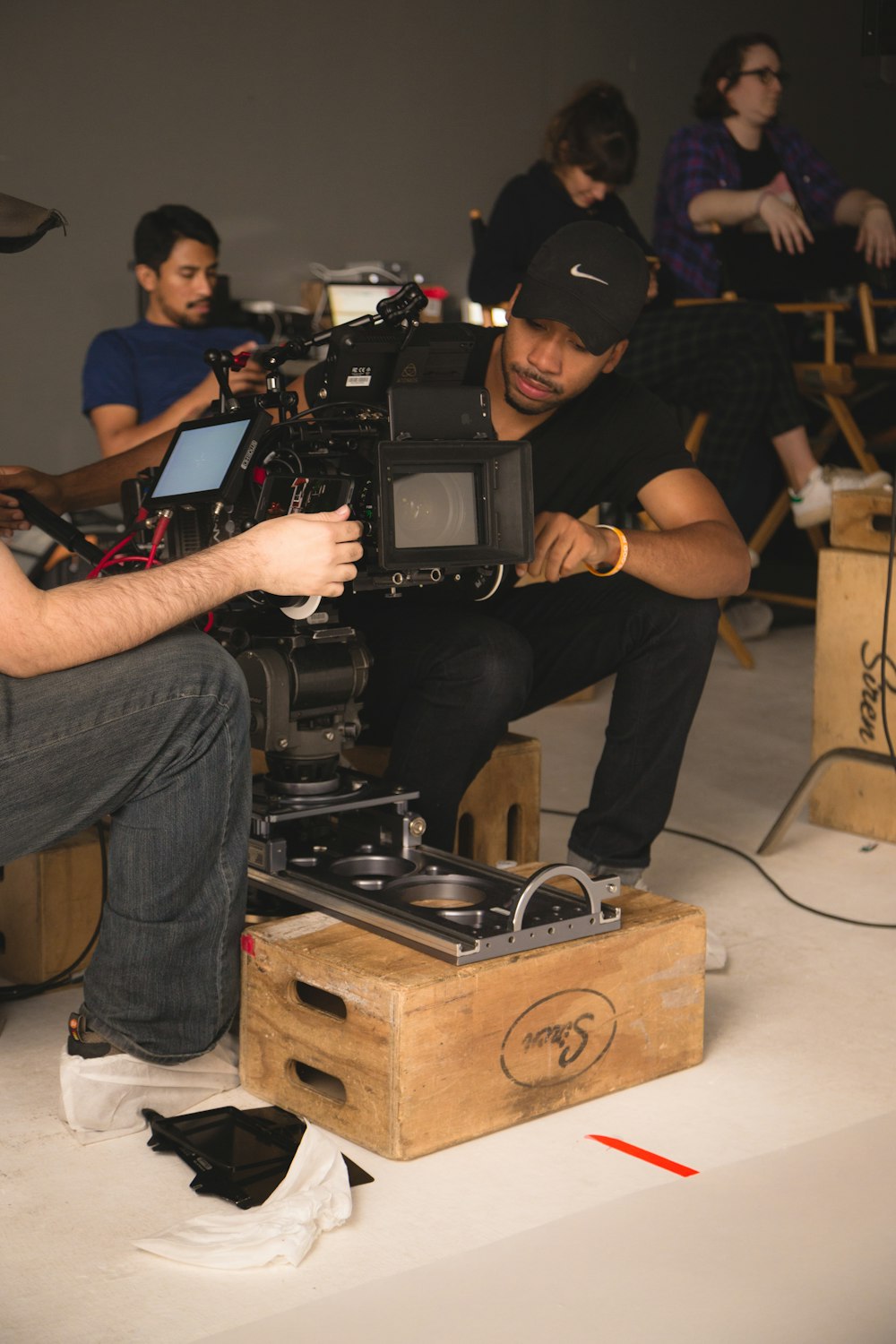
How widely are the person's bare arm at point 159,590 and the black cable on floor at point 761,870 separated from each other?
1.17m

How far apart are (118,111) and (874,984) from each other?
12.6 ft

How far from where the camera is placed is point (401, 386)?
76.5 inches

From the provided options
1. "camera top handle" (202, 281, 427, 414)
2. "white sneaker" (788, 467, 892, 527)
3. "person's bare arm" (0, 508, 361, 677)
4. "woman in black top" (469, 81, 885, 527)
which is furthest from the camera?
"white sneaker" (788, 467, 892, 527)

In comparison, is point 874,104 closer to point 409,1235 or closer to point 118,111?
point 118,111

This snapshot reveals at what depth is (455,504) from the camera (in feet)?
Result: 6.38

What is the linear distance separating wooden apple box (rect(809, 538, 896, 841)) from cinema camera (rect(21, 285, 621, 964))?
3.63ft

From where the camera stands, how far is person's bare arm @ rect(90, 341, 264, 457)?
296 centimetres

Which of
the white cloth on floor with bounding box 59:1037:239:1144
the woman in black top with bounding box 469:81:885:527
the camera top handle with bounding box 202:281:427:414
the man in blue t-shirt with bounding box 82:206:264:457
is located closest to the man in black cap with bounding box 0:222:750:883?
the camera top handle with bounding box 202:281:427:414

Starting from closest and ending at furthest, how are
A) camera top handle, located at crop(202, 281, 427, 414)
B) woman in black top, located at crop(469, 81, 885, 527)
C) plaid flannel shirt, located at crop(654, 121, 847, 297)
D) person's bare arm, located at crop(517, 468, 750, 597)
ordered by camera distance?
camera top handle, located at crop(202, 281, 427, 414)
person's bare arm, located at crop(517, 468, 750, 597)
woman in black top, located at crop(469, 81, 885, 527)
plaid flannel shirt, located at crop(654, 121, 847, 297)

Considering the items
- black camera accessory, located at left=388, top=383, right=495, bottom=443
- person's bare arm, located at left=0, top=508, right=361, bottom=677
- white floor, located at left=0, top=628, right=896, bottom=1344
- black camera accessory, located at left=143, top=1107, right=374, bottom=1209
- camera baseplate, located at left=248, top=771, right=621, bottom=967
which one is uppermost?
black camera accessory, located at left=388, top=383, right=495, bottom=443

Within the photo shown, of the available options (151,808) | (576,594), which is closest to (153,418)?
(576,594)

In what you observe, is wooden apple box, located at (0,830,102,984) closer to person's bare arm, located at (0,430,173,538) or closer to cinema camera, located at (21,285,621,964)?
cinema camera, located at (21,285,621,964)

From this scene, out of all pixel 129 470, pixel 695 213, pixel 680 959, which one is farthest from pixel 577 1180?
pixel 695 213

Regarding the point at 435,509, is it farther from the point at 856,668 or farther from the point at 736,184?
the point at 736,184
